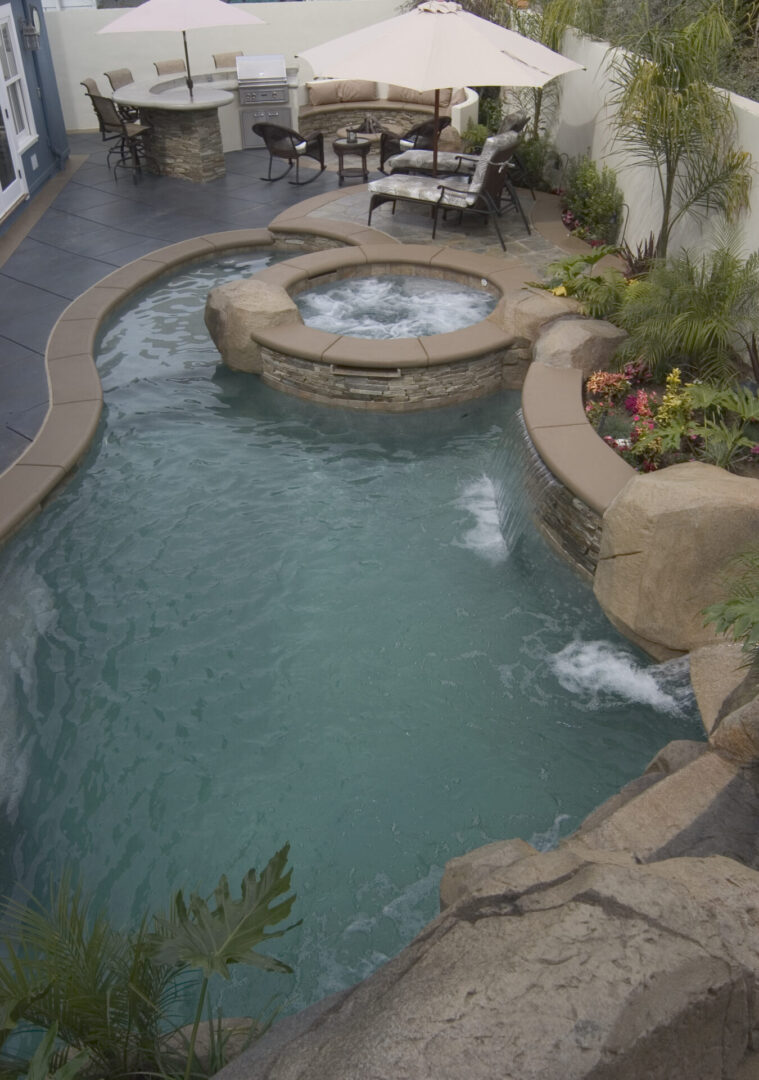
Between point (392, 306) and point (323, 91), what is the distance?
863 centimetres

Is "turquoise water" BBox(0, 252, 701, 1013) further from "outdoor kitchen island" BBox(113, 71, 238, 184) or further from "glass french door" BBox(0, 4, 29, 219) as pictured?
"outdoor kitchen island" BBox(113, 71, 238, 184)

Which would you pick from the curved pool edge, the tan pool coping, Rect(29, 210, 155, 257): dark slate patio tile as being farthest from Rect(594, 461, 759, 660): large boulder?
Rect(29, 210, 155, 257): dark slate patio tile

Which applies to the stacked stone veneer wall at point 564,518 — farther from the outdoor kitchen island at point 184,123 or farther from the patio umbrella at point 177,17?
the outdoor kitchen island at point 184,123

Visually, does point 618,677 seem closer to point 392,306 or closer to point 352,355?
point 352,355

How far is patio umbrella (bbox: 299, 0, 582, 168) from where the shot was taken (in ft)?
30.1

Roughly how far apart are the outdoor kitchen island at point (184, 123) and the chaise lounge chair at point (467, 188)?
13.1 feet

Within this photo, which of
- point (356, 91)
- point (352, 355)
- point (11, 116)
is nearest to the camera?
point (352, 355)

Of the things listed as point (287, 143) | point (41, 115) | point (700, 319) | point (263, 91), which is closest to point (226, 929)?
point (700, 319)

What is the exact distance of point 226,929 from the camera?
9.10 ft

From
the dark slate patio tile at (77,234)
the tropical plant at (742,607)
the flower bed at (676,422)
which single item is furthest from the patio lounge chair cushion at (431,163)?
the tropical plant at (742,607)

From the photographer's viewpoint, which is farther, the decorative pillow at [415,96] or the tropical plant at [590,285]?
the decorative pillow at [415,96]

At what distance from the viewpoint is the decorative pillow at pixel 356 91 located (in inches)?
634

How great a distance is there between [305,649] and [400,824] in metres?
1.47

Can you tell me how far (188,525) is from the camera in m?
6.78
